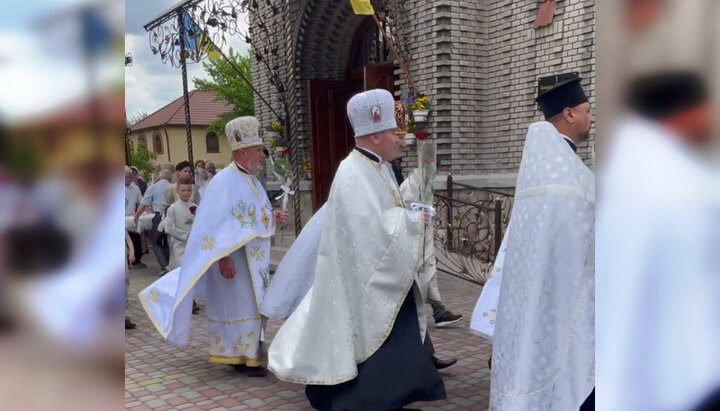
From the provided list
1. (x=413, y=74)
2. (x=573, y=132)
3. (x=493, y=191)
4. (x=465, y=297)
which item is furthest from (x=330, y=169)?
(x=573, y=132)

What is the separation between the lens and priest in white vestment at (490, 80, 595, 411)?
2.47 m

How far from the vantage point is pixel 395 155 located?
12.1 ft

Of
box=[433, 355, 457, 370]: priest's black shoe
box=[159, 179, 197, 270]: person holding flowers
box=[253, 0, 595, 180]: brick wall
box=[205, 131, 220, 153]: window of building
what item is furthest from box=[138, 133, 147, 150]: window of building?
box=[433, 355, 457, 370]: priest's black shoe

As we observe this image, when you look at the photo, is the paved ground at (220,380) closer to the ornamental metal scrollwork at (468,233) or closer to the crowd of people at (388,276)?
the crowd of people at (388,276)

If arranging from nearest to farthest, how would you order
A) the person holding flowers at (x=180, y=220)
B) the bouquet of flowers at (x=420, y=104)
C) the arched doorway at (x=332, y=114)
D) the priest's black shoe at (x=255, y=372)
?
1. the priest's black shoe at (x=255, y=372)
2. the person holding flowers at (x=180, y=220)
3. the bouquet of flowers at (x=420, y=104)
4. the arched doorway at (x=332, y=114)

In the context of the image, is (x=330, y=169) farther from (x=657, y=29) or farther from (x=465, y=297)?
(x=657, y=29)

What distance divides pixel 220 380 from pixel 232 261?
888mm

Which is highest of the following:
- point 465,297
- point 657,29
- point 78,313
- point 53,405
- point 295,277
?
point 657,29

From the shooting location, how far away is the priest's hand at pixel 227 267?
458cm

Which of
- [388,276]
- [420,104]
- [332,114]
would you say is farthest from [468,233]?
[388,276]

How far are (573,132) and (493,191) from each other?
18.1ft

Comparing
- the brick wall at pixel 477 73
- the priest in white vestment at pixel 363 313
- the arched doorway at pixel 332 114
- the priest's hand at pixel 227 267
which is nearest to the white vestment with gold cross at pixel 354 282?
the priest in white vestment at pixel 363 313

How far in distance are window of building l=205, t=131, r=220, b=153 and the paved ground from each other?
44394 mm

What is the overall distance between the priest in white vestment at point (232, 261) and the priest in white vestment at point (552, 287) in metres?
2.47
